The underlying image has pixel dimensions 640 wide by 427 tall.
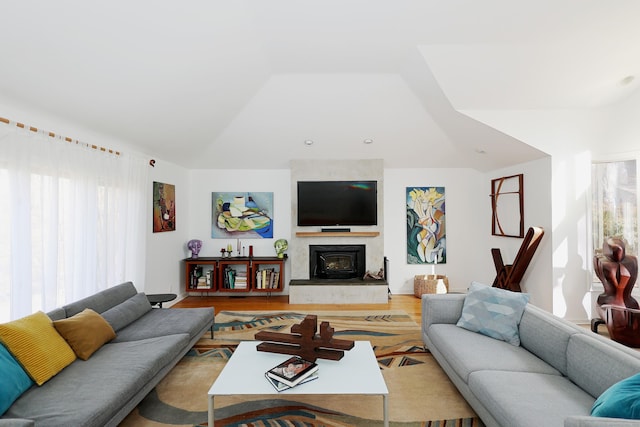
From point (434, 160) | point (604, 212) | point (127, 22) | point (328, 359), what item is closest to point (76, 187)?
point (127, 22)

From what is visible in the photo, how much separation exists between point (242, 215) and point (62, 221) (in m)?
3.13

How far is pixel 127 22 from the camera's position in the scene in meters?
2.27

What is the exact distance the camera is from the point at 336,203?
5680 millimetres

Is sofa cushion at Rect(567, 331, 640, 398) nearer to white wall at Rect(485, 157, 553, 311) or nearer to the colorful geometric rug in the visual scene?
the colorful geometric rug

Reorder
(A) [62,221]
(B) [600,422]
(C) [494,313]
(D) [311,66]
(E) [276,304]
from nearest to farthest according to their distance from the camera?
1. (B) [600,422]
2. (C) [494,313]
3. (A) [62,221]
4. (D) [311,66]
5. (E) [276,304]

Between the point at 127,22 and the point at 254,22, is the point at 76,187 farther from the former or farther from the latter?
the point at 254,22

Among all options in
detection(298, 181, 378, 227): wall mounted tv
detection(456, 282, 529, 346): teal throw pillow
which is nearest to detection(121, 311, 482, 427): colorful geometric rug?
detection(456, 282, 529, 346): teal throw pillow

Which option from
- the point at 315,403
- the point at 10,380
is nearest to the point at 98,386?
the point at 10,380

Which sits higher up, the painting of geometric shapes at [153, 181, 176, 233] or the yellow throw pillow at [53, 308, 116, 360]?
the painting of geometric shapes at [153, 181, 176, 233]

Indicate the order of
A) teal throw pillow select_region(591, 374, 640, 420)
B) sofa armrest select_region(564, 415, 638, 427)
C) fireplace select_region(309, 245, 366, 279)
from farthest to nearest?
fireplace select_region(309, 245, 366, 279), teal throw pillow select_region(591, 374, 640, 420), sofa armrest select_region(564, 415, 638, 427)

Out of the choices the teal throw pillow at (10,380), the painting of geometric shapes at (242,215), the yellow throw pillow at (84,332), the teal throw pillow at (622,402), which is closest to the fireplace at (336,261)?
the painting of geometric shapes at (242,215)

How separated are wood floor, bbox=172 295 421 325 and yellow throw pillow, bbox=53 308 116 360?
240 centimetres

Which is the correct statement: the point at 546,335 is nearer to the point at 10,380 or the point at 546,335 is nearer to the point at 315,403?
the point at 315,403

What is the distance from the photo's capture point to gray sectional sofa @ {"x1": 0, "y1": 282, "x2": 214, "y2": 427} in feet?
5.72
